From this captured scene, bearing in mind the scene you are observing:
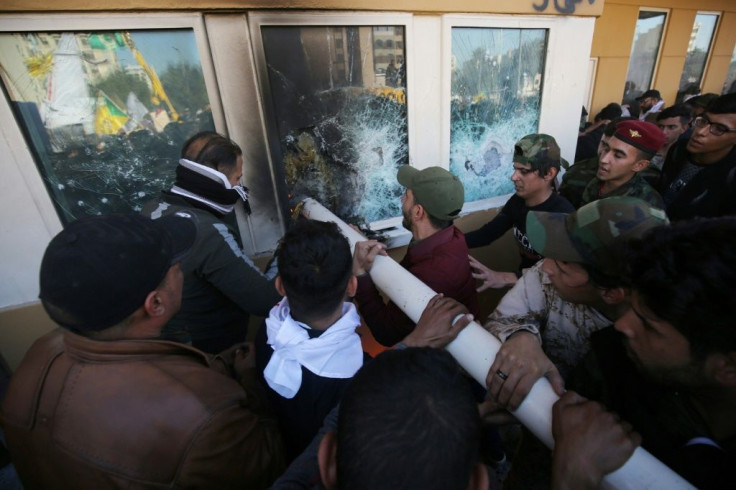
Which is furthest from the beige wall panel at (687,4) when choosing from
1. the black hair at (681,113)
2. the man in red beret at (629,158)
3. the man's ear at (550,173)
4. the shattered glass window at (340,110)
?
the shattered glass window at (340,110)

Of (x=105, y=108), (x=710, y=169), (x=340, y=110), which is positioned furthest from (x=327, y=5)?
(x=710, y=169)

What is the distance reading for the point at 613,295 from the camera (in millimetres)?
1225

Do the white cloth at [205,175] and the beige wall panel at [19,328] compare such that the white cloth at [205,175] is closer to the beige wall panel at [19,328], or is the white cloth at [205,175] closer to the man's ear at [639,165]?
the beige wall panel at [19,328]

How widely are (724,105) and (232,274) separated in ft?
11.4

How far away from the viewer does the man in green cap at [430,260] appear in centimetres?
179

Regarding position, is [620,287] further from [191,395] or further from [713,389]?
[191,395]

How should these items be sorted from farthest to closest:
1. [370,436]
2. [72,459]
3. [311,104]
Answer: [311,104] → [72,459] → [370,436]

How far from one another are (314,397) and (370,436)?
617mm

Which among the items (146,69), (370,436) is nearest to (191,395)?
(370,436)

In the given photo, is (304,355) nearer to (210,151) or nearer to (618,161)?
(210,151)

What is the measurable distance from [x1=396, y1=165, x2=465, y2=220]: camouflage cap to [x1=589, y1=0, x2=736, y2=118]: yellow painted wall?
6003 millimetres

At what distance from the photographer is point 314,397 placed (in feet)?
3.85

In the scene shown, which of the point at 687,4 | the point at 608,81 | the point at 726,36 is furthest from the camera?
the point at 726,36

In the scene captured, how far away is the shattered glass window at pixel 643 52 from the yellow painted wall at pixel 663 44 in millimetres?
106
